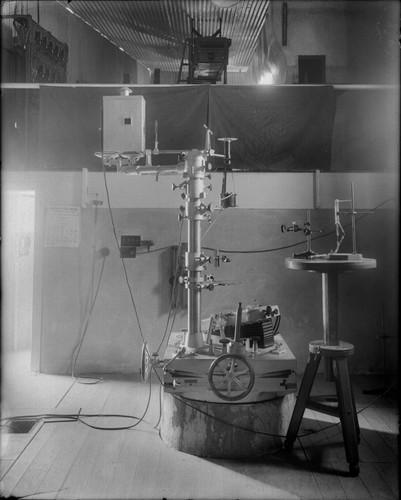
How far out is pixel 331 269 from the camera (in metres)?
2.52

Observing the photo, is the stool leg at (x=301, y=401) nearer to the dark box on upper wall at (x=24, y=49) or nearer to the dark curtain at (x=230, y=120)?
the dark curtain at (x=230, y=120)

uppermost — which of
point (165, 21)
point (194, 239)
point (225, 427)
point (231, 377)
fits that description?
point (165, 21)

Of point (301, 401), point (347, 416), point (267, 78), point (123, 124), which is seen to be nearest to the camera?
point (347, 416)

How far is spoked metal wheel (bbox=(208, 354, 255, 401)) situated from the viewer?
2.45m

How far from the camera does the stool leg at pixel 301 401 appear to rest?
266 cm

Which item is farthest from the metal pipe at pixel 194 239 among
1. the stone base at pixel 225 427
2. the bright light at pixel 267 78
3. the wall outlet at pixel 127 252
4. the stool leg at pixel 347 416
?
the bright light at pixel 267 78

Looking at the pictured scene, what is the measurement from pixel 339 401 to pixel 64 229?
2845 mm

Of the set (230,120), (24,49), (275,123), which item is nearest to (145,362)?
(230,120)

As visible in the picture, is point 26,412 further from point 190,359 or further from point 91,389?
point 190,359

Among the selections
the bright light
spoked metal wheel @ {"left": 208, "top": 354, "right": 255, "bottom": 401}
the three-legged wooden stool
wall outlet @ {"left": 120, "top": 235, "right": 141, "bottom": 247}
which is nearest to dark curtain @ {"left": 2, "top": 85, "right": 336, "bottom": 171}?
wall outlet @ {"left": 120, "top": 235, "right": 141, "bottom": 247}

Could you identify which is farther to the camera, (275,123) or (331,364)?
(275,123)

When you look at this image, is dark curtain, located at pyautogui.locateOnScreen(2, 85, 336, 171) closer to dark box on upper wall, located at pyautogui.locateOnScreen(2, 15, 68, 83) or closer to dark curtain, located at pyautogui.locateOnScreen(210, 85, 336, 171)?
dark curtain, located at pyautogui.locateOnScreen(210, 85, 336, 171)

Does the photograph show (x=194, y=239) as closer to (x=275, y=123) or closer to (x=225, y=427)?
(x=225, y=427)

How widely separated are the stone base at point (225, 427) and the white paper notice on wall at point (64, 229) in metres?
2.10
